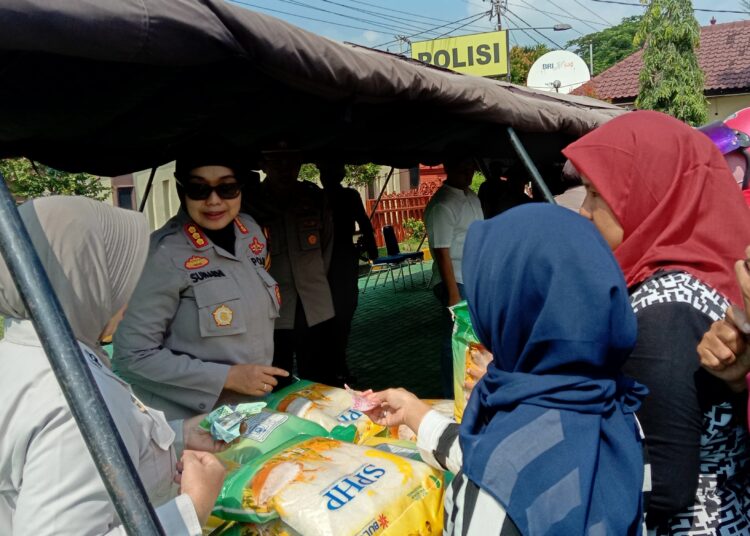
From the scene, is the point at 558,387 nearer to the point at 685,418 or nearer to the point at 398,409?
the point at 685,418

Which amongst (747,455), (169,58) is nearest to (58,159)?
(169,58)

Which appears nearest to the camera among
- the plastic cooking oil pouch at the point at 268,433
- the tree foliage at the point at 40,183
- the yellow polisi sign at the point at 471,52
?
the plastic cooking oil pouch at the point at 268,433

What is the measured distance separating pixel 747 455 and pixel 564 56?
16.8 m

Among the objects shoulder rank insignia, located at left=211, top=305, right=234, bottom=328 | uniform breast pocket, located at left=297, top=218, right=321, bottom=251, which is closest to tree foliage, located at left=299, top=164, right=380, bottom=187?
uniform breast pocket, located at left=297, top=218, right=321, bottom=251

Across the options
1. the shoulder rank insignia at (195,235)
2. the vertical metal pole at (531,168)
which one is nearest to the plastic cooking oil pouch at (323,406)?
the shoulder rank insignia at (195,235)

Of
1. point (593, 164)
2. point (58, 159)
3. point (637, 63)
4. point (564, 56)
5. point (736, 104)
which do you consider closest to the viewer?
point (593, 164)

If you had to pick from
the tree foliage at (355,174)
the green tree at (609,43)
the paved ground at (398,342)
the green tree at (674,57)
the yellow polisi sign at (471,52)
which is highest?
the green tree at (609,43)

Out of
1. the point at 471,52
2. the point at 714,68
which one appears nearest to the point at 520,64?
the point at 471,52

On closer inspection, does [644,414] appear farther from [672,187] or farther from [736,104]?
[736,104]

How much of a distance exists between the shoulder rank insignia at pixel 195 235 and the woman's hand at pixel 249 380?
0.48m

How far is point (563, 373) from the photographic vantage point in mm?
1157

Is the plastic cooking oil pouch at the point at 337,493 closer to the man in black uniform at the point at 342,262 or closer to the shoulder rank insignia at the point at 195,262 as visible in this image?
the shoulder rank insignia at the point at 195,262

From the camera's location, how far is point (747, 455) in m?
1.42

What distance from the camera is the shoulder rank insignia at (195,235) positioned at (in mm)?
2355
